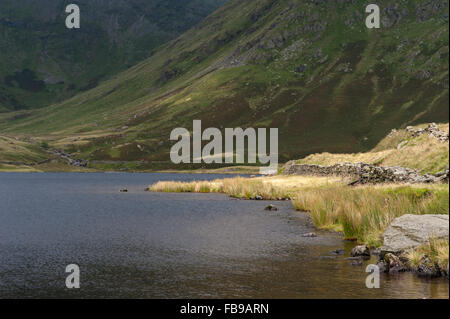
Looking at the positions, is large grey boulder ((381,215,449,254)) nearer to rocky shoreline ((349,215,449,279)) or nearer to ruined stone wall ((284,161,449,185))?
rocky shoreline ((349,215,449,279))

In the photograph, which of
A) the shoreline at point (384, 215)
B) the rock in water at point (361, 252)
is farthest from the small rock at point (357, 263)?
the rock in water at point (361, 252)

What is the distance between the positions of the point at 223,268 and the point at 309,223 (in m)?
19.8

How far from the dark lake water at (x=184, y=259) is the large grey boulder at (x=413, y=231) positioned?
1795 mm

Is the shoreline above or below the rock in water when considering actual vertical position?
above

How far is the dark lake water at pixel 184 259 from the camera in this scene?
23344mm

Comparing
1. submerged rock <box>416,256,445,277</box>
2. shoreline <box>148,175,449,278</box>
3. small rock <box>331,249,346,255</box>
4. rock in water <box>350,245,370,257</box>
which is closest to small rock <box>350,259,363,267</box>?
shoreline <box>148,175,449,278</box>

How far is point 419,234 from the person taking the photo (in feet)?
82.0

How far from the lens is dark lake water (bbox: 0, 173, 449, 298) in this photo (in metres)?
23.3

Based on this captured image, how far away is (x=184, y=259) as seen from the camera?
3072 cm

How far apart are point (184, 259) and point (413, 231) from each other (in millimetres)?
14152

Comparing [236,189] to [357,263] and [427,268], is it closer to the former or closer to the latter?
[357,263]

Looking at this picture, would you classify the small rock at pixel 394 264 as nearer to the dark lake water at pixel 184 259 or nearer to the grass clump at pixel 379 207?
the dark lake water at pixel 184 259

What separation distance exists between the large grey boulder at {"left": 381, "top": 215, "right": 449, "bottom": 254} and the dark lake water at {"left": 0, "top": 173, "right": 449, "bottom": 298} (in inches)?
70.7
